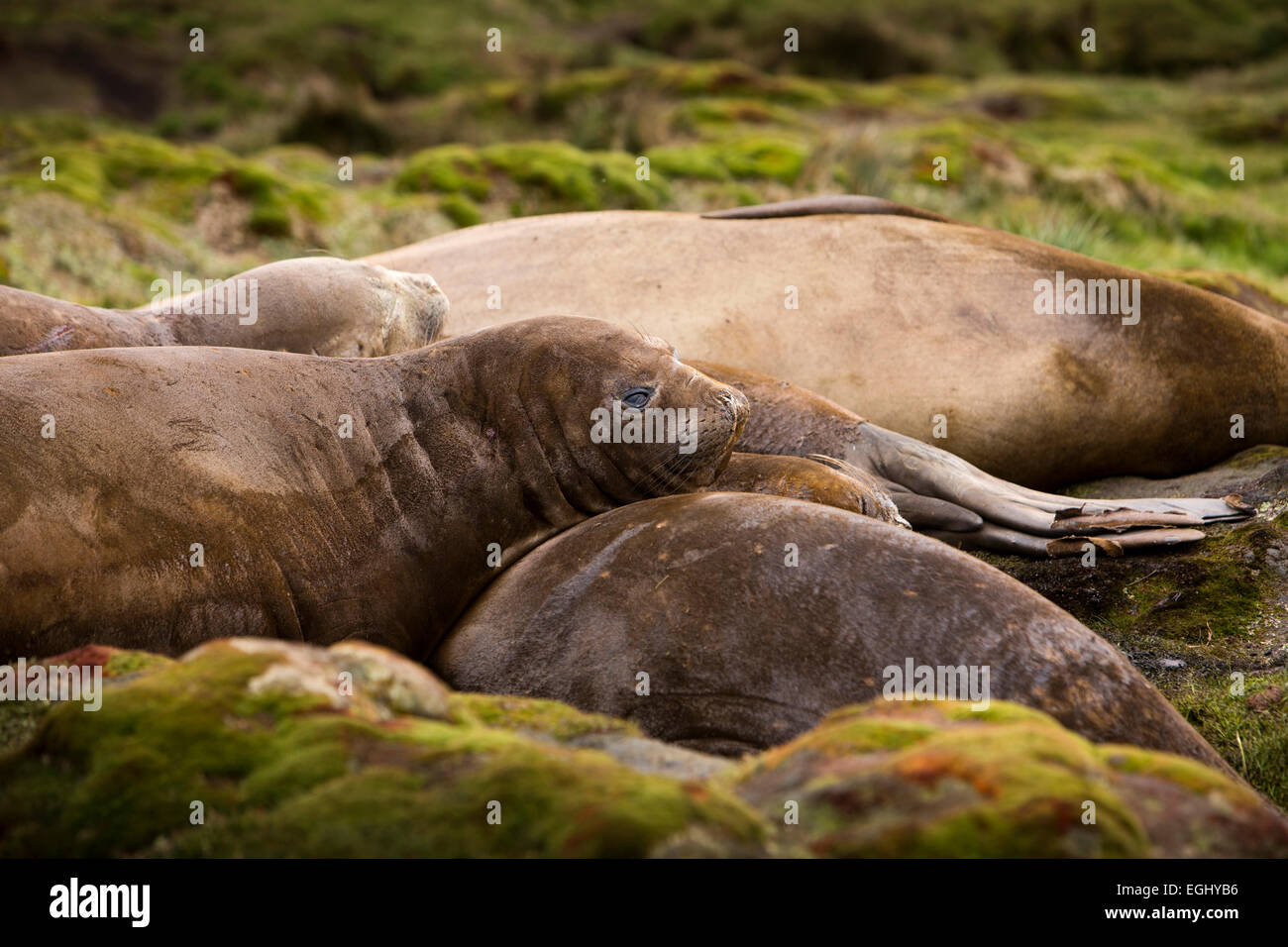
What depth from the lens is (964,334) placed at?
6.60 meters

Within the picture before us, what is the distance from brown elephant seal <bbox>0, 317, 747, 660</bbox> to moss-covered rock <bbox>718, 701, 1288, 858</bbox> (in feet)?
6.77

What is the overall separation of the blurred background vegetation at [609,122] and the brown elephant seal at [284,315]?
14.1 ft

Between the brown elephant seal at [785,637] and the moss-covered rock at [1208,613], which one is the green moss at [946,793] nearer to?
the brown elephant seal at [785,637]

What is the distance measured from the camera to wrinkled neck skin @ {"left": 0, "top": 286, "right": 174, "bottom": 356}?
4.94m

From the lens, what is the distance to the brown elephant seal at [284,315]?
530 centimetres

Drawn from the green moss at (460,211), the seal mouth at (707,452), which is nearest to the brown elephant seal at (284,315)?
the seal mouth at (707,452)

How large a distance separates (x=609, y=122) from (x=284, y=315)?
1224 cm

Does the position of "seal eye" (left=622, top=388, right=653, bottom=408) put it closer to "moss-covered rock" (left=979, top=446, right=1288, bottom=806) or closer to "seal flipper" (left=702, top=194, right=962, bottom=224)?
"moss-covered rock" (left=979, top=446, right=1288, bottom=806)

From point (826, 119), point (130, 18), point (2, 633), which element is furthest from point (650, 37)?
point (2, 633)

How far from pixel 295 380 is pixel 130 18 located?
4134 centimetres

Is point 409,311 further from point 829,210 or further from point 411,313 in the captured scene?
point 829,210

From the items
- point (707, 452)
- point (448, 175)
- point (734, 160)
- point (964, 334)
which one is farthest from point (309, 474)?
point (734, 160)
